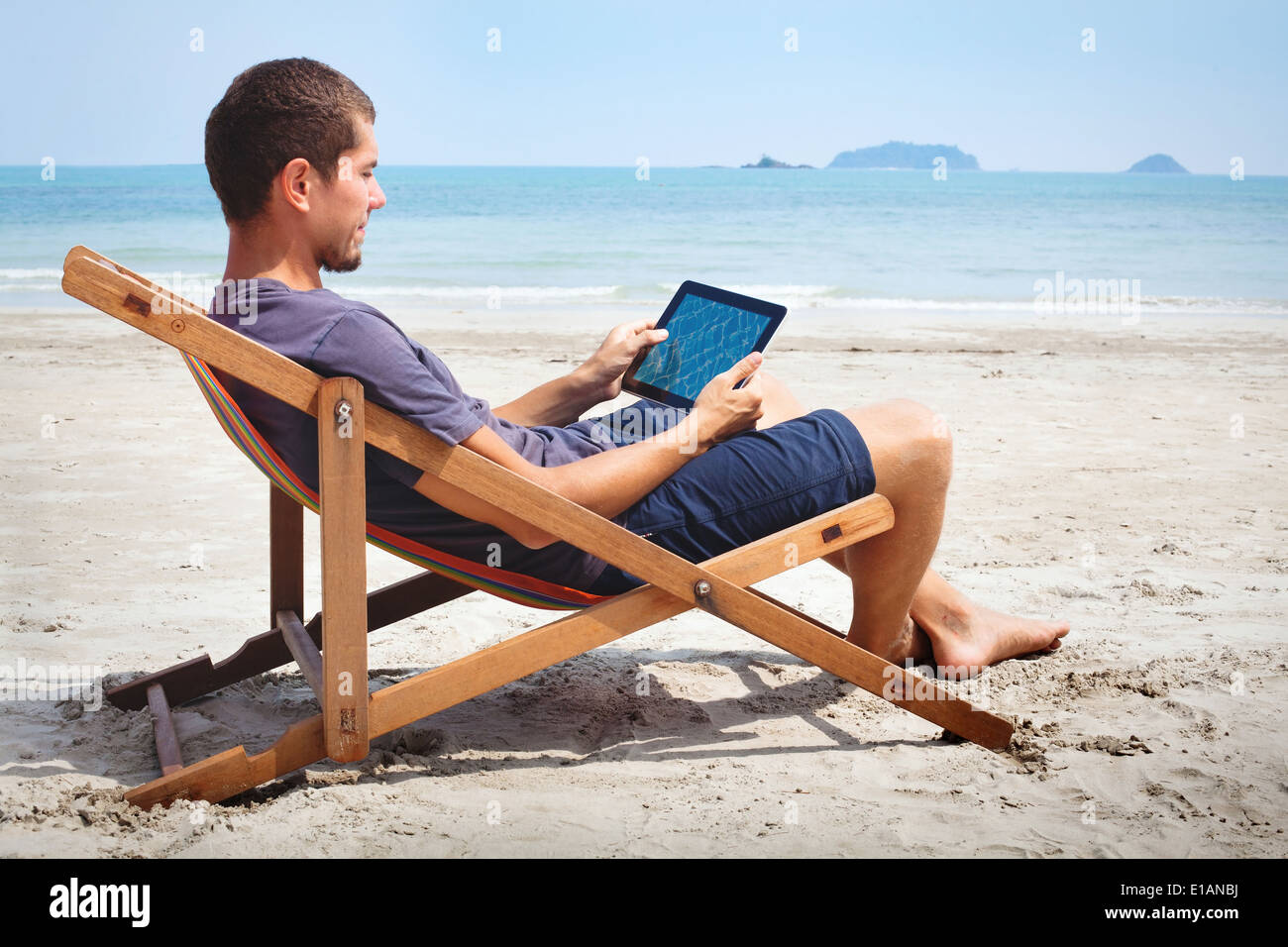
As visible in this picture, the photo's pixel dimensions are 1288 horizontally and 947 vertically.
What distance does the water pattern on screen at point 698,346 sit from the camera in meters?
2.78

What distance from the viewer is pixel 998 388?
26.2 ft

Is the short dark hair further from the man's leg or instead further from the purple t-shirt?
the man's leg

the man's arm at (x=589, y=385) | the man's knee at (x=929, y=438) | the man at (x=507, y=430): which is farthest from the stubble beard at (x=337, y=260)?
the man's knee at (x=929, y=438)

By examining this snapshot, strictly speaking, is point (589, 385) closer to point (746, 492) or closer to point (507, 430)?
point (507, 430)

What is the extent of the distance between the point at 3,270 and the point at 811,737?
60.2ft

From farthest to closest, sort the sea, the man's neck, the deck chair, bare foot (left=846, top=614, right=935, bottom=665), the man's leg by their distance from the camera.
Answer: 1. the sea
2. bare foot (left=846, top=614, right=935, bottom=665)
3. the man's leg
4. the man's neck
5. the deck chair

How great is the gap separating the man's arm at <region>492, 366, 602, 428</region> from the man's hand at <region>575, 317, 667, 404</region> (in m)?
0.03

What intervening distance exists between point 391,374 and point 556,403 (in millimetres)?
1005

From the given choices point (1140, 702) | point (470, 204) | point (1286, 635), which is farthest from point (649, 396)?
point (470, 204)

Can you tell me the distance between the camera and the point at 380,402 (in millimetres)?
2131

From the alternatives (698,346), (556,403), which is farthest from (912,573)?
(556,403)

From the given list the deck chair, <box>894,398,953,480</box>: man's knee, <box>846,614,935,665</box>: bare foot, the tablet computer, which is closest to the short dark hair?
the deck chair

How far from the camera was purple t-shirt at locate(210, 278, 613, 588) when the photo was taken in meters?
2.12

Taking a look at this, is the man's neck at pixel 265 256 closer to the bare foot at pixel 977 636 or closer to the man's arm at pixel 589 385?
the man's arm at pixel 589 385
